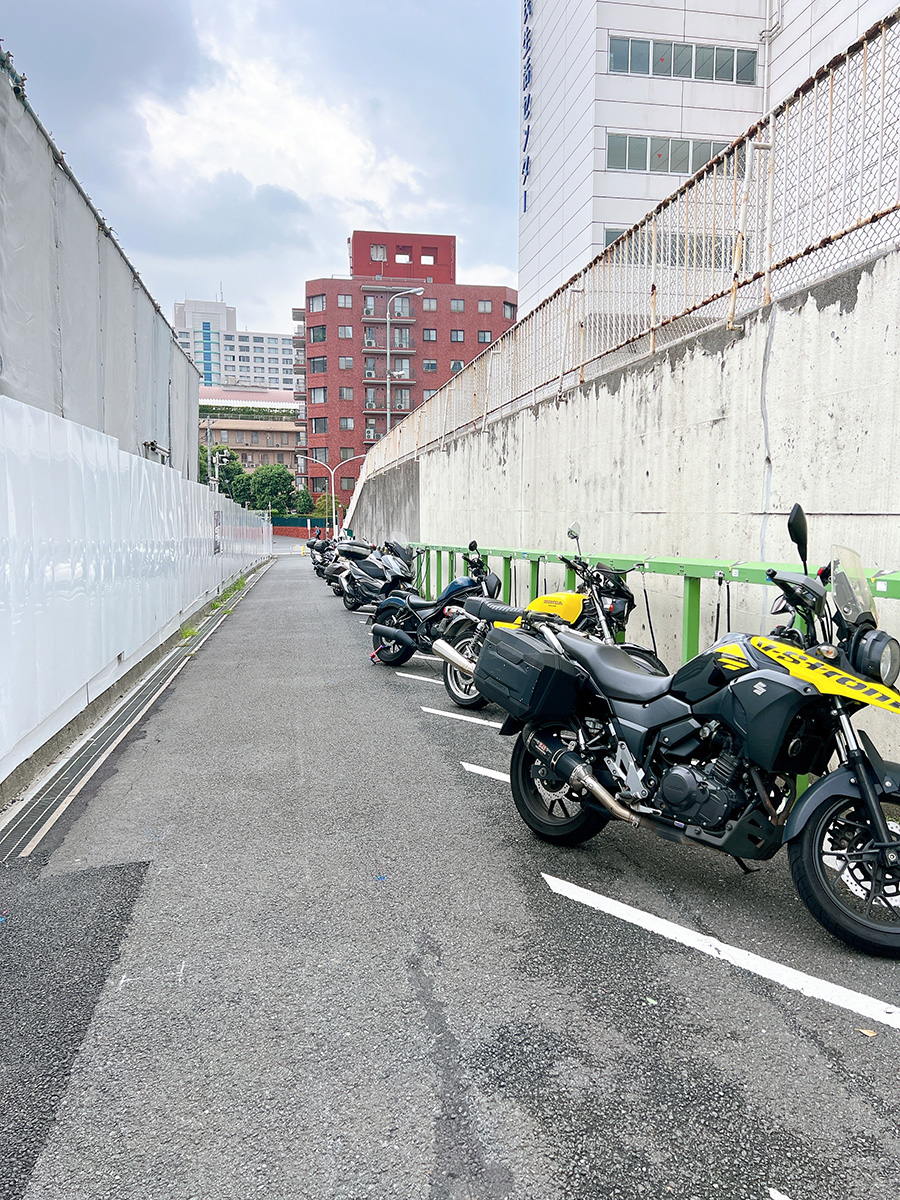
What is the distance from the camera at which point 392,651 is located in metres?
9.48

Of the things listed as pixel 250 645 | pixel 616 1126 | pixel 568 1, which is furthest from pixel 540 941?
pixel 568 1

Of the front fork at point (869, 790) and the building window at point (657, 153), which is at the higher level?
the building window at point (657, 153)

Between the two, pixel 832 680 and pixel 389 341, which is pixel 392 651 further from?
pixel 389 341

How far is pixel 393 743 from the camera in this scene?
20.0ft

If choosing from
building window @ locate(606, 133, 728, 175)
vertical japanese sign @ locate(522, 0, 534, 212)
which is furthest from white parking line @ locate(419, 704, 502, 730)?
vertical japanese sign @ locate(522, 0, 534, 212)

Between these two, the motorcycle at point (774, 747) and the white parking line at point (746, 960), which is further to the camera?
the motorcycle at point (774, 747)

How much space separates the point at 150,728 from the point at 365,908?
3.77 meters

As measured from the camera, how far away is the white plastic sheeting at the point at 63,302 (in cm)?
732

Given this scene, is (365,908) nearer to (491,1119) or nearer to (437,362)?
(491,1119)

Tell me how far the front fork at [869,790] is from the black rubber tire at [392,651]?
6634 millimetres

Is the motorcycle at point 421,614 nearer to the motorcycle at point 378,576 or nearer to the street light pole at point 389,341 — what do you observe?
the motorcycle at point 378,576

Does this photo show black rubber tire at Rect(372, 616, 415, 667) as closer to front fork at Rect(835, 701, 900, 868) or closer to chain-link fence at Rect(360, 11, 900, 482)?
chain-link fence at Rect(360, 11, 900, 482)

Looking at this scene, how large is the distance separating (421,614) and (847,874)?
6.22 metres

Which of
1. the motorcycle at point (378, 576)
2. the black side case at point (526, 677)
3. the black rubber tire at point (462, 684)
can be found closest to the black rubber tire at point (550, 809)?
the black side case at point (526, 677)
